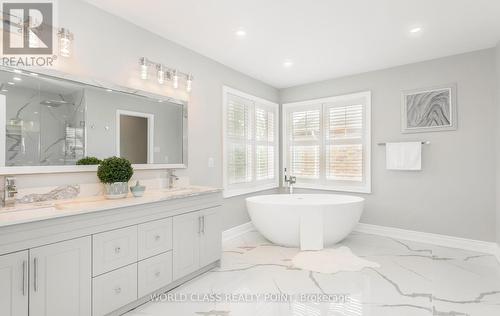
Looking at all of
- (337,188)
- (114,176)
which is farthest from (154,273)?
(337,188)

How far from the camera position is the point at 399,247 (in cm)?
335

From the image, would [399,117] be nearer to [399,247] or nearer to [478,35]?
[478,35]

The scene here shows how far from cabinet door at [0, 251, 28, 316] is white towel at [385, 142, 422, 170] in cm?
398

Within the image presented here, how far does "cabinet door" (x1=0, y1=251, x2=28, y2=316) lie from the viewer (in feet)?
4.47

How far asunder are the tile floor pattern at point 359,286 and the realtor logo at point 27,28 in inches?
82.3

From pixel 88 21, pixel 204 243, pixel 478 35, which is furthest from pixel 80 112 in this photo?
pixel 478 35

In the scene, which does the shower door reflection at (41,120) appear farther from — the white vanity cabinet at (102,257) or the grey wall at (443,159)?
the grey wall at (443,159)

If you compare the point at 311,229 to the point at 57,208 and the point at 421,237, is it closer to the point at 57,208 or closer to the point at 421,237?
the point at 421,237

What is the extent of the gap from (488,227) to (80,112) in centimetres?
457

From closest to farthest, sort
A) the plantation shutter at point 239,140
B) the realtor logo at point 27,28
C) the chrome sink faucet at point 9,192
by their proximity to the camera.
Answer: the chrome sink faucet at point 9,192 → the realtor logo at point 27,28 → the plantation shutter at point 239,140

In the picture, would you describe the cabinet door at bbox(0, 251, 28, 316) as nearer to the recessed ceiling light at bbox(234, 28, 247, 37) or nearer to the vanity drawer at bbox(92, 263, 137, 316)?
the vanity drawer at bbox(92, 263, 137, 316)

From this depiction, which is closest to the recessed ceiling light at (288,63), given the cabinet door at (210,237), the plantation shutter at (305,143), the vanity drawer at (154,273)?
the plantation shutter at (305,143)

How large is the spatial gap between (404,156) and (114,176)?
354cm

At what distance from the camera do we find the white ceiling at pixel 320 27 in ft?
7.40
